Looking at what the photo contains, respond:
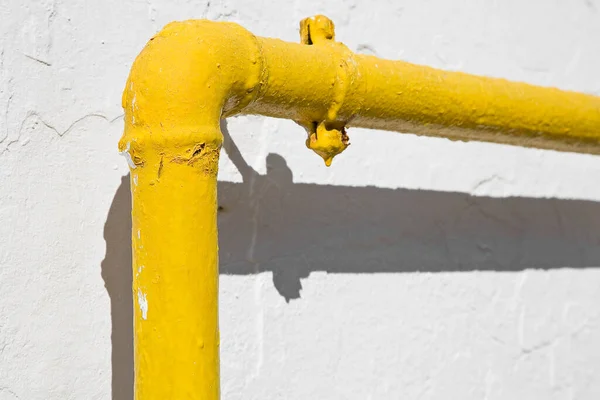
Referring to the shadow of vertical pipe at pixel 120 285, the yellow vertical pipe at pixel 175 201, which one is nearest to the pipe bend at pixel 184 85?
the yellow vertical pipe at pixel 175 201

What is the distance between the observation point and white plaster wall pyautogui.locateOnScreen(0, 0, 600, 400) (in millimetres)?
642

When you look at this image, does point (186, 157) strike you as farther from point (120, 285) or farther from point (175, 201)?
point (120, 285)

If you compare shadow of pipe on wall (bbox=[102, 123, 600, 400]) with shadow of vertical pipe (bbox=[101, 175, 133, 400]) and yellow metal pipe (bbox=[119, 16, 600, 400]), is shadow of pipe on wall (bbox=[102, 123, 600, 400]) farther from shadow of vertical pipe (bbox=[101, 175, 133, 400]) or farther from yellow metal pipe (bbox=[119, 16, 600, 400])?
yellow metal pipe (bbox=[119, 16, 600, 400])

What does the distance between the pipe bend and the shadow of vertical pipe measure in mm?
145

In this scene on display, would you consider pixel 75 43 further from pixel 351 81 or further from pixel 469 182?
pixel 469 182

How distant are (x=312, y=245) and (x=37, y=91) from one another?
0.34 m

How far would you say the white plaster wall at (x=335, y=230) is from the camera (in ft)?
2.11

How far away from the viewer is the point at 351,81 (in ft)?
1.98

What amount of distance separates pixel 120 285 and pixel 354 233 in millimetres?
294

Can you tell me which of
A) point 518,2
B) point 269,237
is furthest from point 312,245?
point 518,2

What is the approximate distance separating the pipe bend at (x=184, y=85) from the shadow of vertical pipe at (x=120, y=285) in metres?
0.14

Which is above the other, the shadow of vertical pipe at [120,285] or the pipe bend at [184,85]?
the pipe bend at [184,85]

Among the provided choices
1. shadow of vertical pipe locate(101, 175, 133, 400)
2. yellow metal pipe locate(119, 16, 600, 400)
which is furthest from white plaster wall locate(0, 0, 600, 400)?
yellow metal pipe locate(119, 16, 600, 400)

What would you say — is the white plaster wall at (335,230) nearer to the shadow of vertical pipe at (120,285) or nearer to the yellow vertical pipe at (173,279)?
the shadow of vertical pipe at (120,285)
